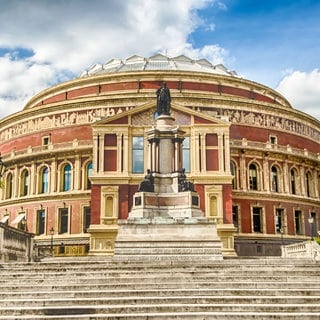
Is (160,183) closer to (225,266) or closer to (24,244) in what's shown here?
(24,244)

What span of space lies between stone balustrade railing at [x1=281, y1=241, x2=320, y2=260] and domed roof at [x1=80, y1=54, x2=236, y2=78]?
105 feet

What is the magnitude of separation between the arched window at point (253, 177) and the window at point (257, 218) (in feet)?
7.10

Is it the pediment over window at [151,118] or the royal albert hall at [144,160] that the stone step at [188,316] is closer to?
the royal albert hall at [144,160]

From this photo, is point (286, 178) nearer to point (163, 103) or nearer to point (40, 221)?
point (40, 221)

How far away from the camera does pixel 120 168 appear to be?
1681 inches

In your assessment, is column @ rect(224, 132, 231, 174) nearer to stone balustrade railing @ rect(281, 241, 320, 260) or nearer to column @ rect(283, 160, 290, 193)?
column @ rect(283, 160, 290, 193)

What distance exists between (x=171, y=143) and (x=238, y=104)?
23.6 m

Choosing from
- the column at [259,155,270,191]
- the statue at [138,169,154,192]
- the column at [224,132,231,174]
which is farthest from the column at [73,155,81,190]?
the statue at [138,169,154,192]

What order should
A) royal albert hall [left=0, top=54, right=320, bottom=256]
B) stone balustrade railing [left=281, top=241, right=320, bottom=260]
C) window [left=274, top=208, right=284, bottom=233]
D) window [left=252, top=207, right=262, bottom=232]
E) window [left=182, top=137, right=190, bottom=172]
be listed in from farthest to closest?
1. window [left=274, top=208, right=284, bottom=233]
2. window [left=252, top=207, right=262, bottom=232]
3. window [left=182, top=137, right=190, bottom=172]
4. royal albert hall [left=0, top=54, right=320, bottom=256]
5. stone balustrade railing [left=281, top=241, right=320, bottom=260]

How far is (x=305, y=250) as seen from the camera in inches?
1136

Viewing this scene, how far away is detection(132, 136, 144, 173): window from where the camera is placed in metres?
42.9

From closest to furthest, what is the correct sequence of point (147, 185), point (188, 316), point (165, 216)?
1. point (188, 316)
2. point (165, 216)
3. point (147, 185)

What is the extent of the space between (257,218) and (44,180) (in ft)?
67.8

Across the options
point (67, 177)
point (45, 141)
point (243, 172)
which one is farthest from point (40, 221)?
point (243, 172)
